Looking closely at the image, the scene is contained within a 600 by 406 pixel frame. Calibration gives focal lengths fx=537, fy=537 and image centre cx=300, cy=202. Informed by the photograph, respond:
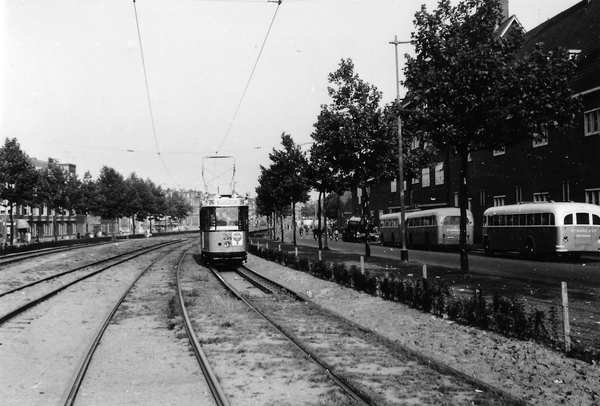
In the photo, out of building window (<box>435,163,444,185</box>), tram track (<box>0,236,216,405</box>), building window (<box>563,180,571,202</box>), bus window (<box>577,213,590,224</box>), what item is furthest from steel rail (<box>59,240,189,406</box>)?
building window (<box>435,163,444,185</box>)

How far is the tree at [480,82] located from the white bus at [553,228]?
349 inches

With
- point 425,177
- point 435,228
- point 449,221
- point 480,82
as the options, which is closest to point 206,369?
point 480,82

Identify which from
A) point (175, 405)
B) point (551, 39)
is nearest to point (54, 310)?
point (175, 405)

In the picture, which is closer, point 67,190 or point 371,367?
point 371,367

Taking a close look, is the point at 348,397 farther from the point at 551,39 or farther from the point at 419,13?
the point at 551,39

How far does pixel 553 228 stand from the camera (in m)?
23.4

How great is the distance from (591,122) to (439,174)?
731 inches

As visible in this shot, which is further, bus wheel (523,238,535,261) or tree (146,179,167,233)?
tree (146,179,167,233)

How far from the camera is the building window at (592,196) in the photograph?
27422 millimetres

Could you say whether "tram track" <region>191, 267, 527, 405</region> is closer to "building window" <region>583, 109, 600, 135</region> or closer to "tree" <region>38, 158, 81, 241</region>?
"building window" <region>583, 109, 600, 135</region>

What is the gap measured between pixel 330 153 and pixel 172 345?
17.0 meters

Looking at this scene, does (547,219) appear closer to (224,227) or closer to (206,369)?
(224,227)

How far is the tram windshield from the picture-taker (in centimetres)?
2408

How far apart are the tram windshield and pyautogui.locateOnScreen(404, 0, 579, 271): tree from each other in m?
10.9
